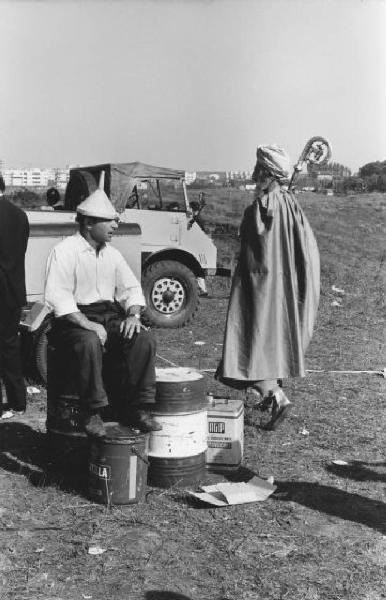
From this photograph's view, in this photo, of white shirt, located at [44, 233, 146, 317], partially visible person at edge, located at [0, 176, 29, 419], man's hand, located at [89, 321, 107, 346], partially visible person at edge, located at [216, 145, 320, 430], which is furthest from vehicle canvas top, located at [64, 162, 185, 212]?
man's hand, located at [89, 321, 107, 346]

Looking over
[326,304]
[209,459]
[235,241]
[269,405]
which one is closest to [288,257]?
[269,405]

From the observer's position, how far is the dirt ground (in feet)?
11.7

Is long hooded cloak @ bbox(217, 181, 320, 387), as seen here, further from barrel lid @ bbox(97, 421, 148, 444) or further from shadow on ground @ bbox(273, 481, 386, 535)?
barrel lid @ bbox(97, 421, 148, 444)

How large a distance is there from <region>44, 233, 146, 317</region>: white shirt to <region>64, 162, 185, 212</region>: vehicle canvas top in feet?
20.4

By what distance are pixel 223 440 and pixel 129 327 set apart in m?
1.02

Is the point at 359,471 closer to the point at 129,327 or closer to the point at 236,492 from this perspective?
the point at 236,492

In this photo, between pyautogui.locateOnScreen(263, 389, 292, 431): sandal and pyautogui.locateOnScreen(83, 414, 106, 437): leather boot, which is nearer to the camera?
pyautogui.locateOnScreen(83, 414, 106, 437): leather boot

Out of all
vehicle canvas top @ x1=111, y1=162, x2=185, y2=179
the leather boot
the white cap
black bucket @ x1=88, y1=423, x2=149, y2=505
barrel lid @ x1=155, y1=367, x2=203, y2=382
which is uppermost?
vehicle canvas top @ x1=111, y1=162, x2=185, y2=179

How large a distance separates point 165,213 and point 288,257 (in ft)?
19.9

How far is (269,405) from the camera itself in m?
6.11

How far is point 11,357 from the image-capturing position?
6402 mm

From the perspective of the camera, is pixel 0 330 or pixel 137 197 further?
pixel 137 197

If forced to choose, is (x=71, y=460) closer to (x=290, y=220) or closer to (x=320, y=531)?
(x=320, y=531)

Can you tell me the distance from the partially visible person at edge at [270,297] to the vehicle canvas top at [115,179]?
18.3 feet
